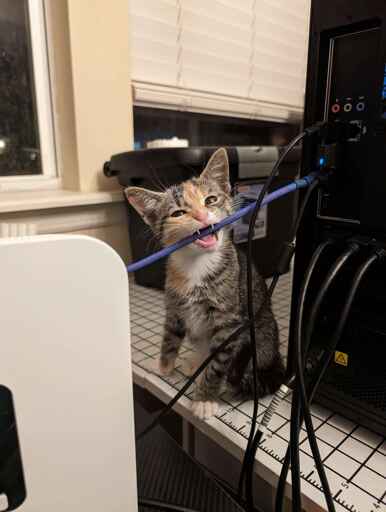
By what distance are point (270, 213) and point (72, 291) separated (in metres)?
0.86

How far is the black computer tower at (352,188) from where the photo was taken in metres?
0.37

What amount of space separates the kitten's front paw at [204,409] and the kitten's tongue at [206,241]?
0.23m

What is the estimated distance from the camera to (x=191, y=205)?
0.55 meters

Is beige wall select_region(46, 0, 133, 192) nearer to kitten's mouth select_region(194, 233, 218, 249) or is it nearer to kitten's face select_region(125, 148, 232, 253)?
kitten's face select_region(125, 148, 232, 253)

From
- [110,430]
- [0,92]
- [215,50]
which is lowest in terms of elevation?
[110,430]

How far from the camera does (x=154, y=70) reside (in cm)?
108

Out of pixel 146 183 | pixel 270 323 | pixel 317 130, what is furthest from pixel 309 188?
pixel 146 183

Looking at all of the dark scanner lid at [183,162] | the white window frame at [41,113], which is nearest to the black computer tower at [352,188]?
the dark scanner lid at [183,162]

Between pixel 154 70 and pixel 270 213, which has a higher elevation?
pixel 154 70

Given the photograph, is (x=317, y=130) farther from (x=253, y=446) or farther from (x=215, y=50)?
(x=215, y=50)

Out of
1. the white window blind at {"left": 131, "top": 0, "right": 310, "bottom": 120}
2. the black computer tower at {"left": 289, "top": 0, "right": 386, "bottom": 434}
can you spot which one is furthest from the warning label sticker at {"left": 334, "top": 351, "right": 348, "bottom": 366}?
the white window blind at {"left": 131, "top": 0, "right": 310, "bottom": 120}

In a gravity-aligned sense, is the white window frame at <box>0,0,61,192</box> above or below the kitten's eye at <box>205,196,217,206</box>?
above

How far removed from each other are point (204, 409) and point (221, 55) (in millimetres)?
1159

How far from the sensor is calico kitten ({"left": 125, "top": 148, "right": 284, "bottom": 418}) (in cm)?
54
